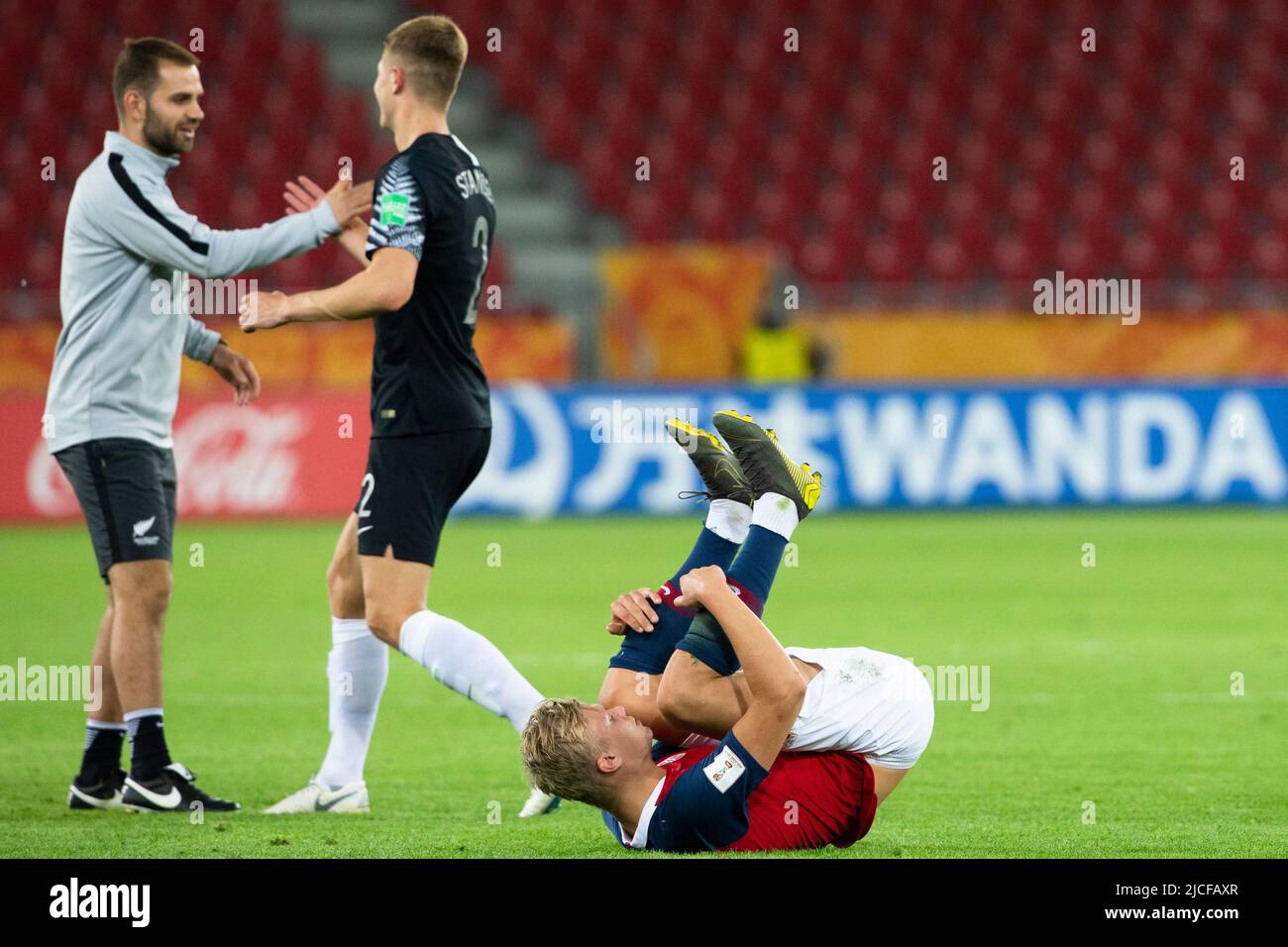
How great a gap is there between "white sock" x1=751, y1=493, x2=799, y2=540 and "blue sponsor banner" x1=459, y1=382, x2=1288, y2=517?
1082cm

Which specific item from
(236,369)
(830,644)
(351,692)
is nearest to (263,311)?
(236,369)

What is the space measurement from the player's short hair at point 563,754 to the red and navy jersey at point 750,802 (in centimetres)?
18

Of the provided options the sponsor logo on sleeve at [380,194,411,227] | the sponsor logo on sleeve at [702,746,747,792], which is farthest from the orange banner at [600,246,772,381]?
the sponsor logo on sleeve at [702,746,747,792]

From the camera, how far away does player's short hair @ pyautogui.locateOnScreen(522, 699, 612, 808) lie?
475cm

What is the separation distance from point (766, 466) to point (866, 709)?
2.48ft

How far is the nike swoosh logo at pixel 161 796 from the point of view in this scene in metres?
5.81

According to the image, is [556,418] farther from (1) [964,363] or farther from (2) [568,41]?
(2) [568,41]

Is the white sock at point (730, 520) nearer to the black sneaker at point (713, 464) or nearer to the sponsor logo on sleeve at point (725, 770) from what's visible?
the black sneaker at point (713, 464)

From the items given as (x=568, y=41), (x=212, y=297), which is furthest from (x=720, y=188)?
(x=212, y=297)

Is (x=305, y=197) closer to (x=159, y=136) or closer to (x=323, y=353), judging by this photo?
(x=159, y=136)

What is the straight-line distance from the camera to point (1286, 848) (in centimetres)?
491

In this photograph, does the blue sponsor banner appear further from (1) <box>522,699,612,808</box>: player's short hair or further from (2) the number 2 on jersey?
(1) <box>522,699,612,808</box>: player's short hair

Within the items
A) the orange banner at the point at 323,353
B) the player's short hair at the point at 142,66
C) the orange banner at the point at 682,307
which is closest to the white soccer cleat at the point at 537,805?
the player's short hair at the point at 142,66

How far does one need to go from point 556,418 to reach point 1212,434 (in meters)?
5.94
